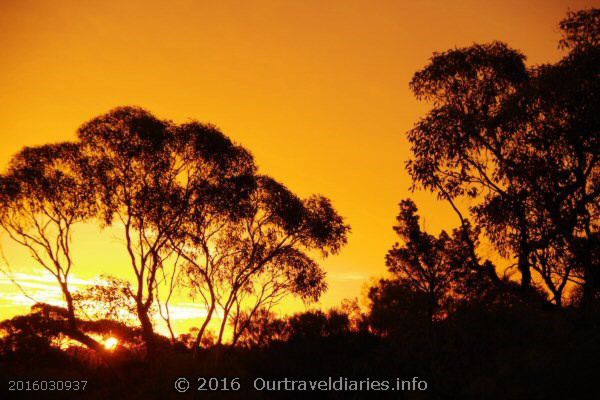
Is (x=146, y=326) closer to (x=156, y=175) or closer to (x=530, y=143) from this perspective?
(x=156, y=175)

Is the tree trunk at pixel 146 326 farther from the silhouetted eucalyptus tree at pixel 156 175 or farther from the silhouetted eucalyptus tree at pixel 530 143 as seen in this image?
the silhouetted eucalyptus tree at pixel 530 143

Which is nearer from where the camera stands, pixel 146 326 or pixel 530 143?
pixel 530 143

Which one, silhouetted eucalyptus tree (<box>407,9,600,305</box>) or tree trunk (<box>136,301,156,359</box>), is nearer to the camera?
silhouetted eucalyptus tree (<box>407,9,600,305</box>)

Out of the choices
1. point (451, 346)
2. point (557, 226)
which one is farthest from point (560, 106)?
point (451, 346)

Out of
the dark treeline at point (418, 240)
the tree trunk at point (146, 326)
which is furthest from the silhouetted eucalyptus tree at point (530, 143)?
the tree trunk at point (146, 326)

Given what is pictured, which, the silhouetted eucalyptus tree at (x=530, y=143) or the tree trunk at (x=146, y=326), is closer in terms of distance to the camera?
the silhouetted eucalyptus tree at (x=530, y=143)

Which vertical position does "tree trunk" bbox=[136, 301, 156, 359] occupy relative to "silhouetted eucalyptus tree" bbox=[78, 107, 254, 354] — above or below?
below

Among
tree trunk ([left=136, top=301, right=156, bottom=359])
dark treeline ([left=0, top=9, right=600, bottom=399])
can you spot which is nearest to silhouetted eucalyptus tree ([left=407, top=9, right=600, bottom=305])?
dark treeline ([left=0, top=9, right=600, bottom=399])

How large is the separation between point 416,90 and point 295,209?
38.4ft

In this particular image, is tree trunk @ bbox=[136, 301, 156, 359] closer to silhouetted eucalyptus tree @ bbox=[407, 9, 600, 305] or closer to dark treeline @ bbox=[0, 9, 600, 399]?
dark treeline @ bbox=[0, 9, 600, 399]

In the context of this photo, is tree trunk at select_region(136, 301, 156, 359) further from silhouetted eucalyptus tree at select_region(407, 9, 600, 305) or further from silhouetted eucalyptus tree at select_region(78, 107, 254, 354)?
silhouetted eucalyptus tree at select_region(407, 9, 600, 305)

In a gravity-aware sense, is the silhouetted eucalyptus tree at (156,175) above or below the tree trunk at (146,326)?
above

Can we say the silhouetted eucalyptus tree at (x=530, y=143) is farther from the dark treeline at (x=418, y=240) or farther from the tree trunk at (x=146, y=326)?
the tree trunk at (x=146, y=326)

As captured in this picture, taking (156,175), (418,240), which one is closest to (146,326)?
(156,175)
